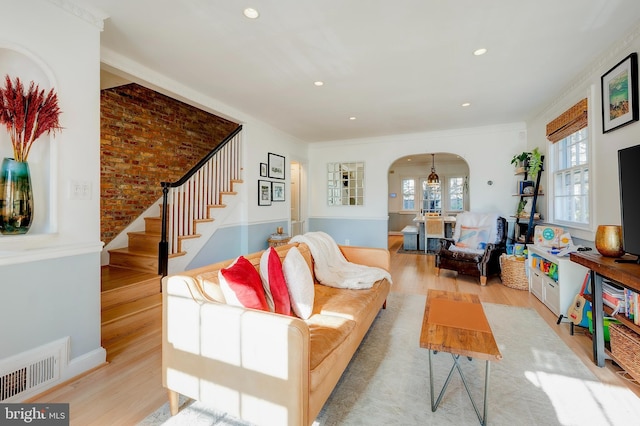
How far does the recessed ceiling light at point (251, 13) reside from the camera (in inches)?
82.4

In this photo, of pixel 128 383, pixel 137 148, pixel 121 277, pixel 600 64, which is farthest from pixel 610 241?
pixel 137 148

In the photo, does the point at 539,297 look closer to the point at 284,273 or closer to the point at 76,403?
the point at 284,273

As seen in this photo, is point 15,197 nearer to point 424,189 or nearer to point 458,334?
point 458,334

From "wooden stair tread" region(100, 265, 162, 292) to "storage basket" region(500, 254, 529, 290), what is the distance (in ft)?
15.2

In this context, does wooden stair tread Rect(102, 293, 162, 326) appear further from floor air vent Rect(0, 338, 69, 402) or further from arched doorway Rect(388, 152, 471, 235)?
arched doorway Rect(388, 152, 471, 235)

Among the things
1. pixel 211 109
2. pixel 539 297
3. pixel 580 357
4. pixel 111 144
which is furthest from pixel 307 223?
pixel 580 357

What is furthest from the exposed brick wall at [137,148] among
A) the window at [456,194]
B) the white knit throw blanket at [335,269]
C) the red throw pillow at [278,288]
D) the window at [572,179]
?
the window at [456,194]

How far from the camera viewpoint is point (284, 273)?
204 centimetres

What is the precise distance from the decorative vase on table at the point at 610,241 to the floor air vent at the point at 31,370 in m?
3.95

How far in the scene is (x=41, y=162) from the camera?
6.32 feet

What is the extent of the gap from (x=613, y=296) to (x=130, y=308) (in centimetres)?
412

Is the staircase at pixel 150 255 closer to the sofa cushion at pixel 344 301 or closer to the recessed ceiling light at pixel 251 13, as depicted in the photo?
the sofa cushion at pixel 344 301

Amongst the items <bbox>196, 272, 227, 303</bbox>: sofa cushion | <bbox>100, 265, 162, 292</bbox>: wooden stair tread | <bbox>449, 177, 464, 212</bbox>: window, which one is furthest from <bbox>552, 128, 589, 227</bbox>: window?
<bbox>449, 177, 464, 212</bbox>: window

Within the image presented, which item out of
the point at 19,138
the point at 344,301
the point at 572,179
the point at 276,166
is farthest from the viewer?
the point at 276,166
